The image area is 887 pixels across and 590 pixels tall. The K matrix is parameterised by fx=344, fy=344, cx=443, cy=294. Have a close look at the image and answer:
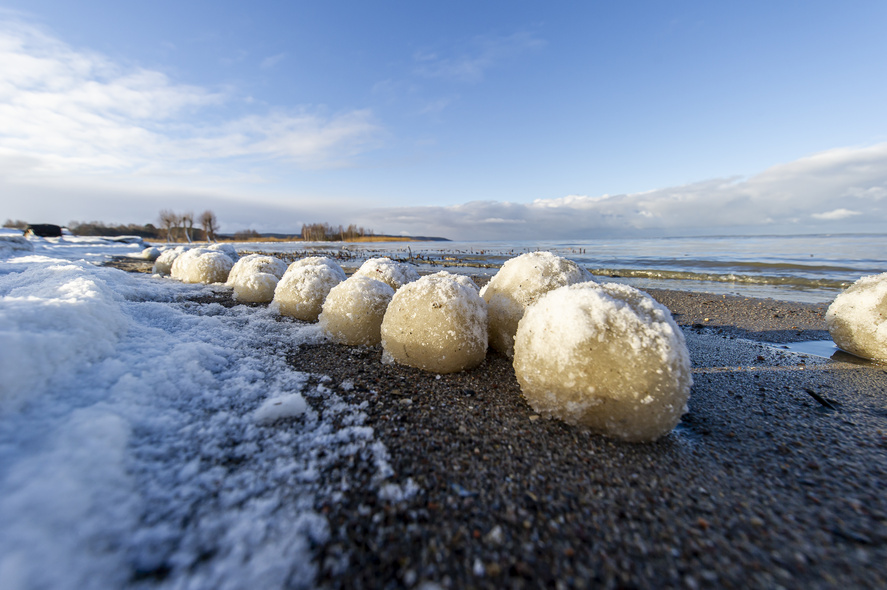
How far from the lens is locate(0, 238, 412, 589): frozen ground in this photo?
1143mm

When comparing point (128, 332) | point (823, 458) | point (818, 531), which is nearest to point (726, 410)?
point (823, 458)

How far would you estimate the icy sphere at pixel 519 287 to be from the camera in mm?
3273

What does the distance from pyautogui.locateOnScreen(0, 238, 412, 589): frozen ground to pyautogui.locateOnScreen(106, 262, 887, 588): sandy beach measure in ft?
0.54

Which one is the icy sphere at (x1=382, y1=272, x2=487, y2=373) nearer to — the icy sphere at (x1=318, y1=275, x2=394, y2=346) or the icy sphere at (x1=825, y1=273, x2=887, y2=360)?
the icy sphere at (x1=318, y1=275, x2=394, y2=346)

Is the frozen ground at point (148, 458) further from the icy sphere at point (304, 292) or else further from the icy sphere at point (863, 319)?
the icy sphere at point (863, 319)

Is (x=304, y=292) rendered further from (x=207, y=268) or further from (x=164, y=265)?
(x=164, y=265)

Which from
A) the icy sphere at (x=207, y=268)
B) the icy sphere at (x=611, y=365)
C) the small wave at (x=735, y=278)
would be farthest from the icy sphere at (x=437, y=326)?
the small wave at (x=735, y=278)

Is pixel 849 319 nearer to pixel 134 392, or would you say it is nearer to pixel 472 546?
pixel 472 546

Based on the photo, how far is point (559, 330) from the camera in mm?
2236

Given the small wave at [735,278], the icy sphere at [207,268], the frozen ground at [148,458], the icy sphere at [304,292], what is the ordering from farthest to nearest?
1. the small wave at [735,278]
2. the icy sphere at [207,268]
3. the icy sphere at [304,292]
4. the frozen ground at [148,458]

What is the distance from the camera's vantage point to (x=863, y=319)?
371 centimetres

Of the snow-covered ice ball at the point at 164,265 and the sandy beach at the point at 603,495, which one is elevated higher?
the snow-covered ice ball at the point at 164,265

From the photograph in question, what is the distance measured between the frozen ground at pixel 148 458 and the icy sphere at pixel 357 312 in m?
1.03

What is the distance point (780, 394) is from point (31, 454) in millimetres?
4882
